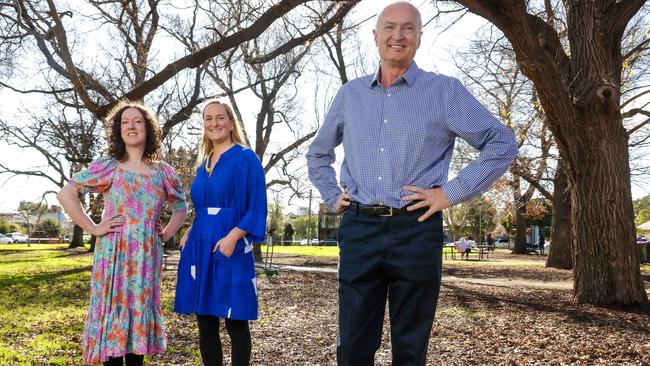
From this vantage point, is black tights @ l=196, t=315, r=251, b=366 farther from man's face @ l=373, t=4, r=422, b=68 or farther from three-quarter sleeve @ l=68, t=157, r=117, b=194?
man's face @ l=373, t=4, r=422, b=68

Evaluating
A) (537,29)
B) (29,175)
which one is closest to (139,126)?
(537,29)

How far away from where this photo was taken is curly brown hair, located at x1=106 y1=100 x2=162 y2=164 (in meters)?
4.13

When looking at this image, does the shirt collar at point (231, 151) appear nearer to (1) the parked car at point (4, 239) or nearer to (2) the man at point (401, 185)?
(2) the man at point (401, 185)

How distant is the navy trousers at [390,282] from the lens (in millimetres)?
2730

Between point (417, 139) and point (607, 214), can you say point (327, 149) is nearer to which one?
Result: point (417, 139)

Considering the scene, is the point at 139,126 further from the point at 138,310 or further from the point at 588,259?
the point at 588,259

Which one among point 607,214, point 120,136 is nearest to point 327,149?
point 120,136

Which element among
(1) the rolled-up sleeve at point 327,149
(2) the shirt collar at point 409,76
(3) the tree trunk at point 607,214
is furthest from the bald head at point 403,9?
(3) the tree trunk at point 607,214

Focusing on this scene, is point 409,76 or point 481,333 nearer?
point 409,76

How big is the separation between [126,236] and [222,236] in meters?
0.59

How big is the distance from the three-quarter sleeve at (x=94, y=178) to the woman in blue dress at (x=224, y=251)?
1.81 feet

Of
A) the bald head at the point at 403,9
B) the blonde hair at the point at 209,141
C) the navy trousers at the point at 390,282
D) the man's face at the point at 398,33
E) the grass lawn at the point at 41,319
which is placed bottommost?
the grass lawn at the point at 41,319

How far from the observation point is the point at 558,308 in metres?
9.28

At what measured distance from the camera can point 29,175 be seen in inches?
1244
